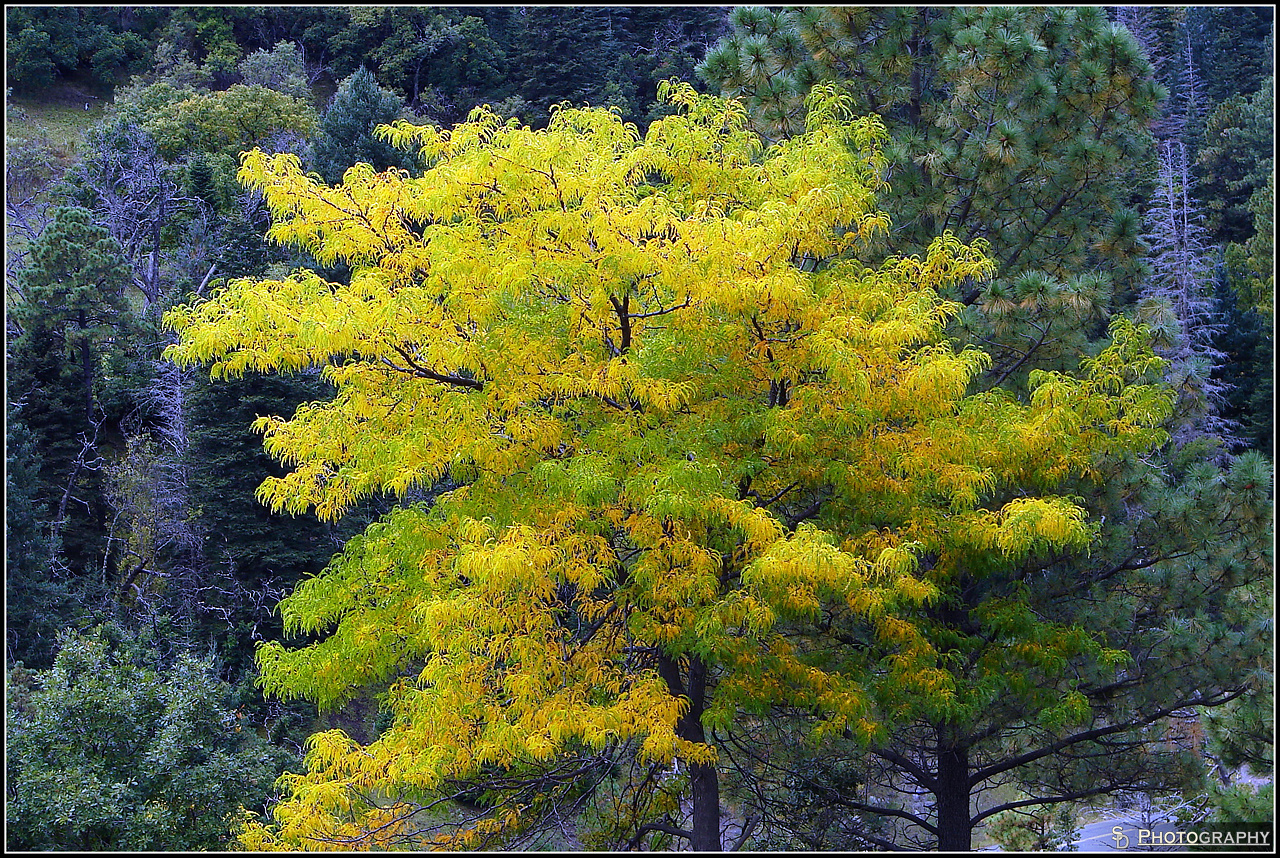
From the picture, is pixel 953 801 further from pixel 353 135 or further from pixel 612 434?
pixel 353 135

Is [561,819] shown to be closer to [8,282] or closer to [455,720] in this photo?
[455,720]

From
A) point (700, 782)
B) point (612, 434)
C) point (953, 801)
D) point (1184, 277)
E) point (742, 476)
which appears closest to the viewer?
point (612, 434)

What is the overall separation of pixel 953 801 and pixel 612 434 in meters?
6.18

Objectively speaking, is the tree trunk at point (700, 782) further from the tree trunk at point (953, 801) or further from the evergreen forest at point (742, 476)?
the tree trunk at point (953, 801)

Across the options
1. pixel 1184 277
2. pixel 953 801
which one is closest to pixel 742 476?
pixel 953 801

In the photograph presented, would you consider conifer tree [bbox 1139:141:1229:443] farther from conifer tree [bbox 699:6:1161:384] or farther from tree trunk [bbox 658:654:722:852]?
tree trunk [bbox 658:654:722:852]

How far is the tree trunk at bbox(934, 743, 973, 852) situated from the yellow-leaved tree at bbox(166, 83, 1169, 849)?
2381mm

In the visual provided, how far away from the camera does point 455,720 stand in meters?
8.25

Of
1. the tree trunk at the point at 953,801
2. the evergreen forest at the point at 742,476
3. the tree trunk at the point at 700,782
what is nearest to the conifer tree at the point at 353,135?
the evergreen forest at the point at 742,476

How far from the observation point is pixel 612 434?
8164 millimetres

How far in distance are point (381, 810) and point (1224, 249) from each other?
127 ft

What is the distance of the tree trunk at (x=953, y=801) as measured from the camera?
11086 mm

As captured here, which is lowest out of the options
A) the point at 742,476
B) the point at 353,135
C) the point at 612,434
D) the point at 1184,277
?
the point at 742,476

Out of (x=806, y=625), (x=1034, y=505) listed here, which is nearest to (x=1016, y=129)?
(x=1034, y=505)
